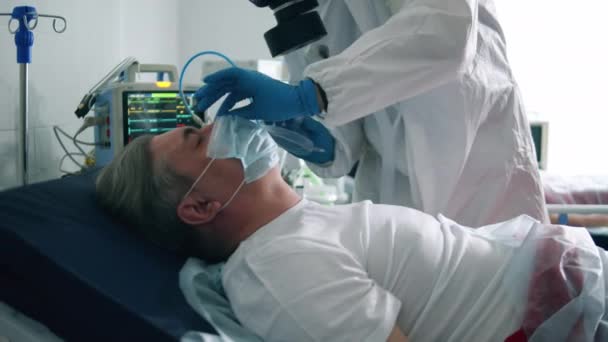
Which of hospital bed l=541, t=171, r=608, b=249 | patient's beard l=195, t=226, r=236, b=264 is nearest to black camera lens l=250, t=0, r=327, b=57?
patient's beard l=195, t=226, r=236, b=264

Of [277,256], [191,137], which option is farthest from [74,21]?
[277,256]

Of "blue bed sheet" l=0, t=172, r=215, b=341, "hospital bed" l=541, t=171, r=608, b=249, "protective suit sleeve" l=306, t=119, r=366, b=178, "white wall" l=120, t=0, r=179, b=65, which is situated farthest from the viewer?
"white wall" l=120, t=0, r=179, b=65

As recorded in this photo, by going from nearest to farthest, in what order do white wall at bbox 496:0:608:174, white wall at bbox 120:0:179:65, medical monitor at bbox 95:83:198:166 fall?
medical monitor at bbox 95:83:198:166, white wall at bbox 120:0:179:65, white wall at bbox 496:0:608:174

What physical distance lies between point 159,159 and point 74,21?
0.98m

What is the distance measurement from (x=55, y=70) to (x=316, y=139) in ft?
2.98

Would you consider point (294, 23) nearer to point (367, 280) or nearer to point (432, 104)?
point (432, 104)

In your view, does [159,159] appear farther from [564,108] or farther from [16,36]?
[564,108]

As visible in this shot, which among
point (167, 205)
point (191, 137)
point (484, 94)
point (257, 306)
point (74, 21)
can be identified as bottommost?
point (257, 306)

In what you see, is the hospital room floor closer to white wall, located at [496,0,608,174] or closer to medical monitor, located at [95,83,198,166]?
medical monitor, located at [95,83,198,166]

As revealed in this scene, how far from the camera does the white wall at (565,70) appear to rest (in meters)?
4.12

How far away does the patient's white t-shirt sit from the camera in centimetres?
100

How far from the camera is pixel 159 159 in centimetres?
129

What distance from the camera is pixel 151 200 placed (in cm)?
126

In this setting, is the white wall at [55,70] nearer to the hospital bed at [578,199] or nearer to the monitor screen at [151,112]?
the monitor screen at [151,112]
